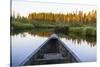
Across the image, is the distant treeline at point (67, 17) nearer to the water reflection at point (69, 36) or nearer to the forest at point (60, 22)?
the forest at point (60, 22)

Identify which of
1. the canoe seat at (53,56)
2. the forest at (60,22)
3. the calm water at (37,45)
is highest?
the forest at (60,22)

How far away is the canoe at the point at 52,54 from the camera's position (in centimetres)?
224

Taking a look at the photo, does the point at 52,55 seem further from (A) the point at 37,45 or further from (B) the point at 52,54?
(A) the point at 37,45

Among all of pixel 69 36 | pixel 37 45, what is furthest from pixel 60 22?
pixel 37 45

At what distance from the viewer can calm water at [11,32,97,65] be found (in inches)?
85.4

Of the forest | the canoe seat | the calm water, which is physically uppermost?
the forest

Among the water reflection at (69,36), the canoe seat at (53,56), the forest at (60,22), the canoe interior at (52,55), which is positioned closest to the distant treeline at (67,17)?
the forest at (60,22)

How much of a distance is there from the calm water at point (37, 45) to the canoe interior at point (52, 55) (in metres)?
0.06

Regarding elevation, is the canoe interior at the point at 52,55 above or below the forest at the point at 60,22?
below

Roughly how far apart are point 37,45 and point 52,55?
0.76ft

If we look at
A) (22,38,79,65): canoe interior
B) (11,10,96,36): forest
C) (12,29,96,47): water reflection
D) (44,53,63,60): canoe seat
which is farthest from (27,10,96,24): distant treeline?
(44,53,63,60): canoe seat

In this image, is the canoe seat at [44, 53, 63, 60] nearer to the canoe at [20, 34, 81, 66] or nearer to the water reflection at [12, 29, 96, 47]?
the canoe at [20, 34, 81, 66]
